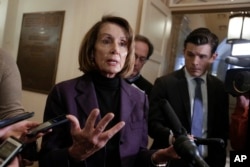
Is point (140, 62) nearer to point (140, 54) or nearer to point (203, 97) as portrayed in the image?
point (140, 54)

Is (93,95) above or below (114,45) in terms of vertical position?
below

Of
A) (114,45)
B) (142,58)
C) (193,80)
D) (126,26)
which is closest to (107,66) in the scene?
(114,45)

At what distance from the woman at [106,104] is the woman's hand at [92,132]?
8 cm

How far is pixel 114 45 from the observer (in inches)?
43.0

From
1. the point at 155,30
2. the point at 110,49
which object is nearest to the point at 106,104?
the point at 110,49

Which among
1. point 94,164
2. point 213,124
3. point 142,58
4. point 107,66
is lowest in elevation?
point 94,164

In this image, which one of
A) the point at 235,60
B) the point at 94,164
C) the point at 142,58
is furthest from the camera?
the point at 142,58

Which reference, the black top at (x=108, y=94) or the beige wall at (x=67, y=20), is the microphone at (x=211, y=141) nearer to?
the black top at (x=108, y=94)

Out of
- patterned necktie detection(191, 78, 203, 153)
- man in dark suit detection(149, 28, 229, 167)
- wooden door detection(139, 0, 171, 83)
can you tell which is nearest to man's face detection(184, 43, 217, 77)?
man in dark suit detection(149, 28, 229, 167)

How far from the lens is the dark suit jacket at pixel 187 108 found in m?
1.40

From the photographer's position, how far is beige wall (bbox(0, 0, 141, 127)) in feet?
8.96

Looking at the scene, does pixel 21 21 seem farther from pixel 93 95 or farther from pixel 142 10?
pixel 93 95

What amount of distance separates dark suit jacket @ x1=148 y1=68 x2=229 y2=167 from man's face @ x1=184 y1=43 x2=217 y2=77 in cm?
6

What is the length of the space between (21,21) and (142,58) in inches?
79.0
